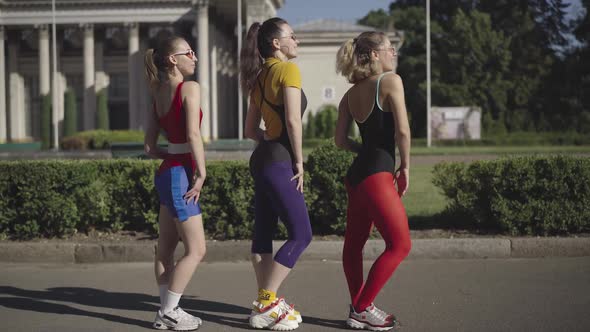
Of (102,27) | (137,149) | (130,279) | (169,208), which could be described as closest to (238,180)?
(130,279)

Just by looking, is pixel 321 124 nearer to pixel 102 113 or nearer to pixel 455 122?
pixel 455 122

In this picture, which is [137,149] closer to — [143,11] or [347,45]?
[347,45]

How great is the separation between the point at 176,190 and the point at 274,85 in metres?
0.97

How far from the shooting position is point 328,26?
49.4 meters

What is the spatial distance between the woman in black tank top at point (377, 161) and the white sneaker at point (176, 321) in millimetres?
1090

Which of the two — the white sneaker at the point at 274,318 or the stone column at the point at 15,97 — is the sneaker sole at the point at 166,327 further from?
the stone column at the point at 15,97

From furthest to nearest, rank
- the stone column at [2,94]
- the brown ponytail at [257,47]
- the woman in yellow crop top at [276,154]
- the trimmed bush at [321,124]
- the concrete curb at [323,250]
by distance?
the stone column at [2,94] → the trimmed bush at [321,124] → the concrete curb at [323,250] → the brown ponytail at [257,47] → the woman in yellow crop top at [276,154]

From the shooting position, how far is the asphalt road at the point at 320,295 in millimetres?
4922

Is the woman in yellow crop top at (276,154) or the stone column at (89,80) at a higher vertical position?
the stone column at (89,80)

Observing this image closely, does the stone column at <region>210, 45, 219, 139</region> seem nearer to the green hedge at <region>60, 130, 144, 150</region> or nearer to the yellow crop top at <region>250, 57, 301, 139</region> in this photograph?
the green hedge at <region>60, 130, 144, 150</region>

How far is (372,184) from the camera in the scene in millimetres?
4473

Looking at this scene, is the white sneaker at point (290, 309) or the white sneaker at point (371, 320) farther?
the white sneaker at point (290, 309)

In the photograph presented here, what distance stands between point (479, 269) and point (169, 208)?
3503mm

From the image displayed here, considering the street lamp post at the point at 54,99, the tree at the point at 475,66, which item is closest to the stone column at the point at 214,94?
the street lamp post at the point at 54,99
